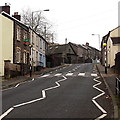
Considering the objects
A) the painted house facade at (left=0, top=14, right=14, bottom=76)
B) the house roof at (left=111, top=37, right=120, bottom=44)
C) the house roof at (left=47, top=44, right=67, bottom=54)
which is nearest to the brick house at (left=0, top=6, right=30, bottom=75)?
the painted house facade at (left=0, top=14, right=14, bottom=76)

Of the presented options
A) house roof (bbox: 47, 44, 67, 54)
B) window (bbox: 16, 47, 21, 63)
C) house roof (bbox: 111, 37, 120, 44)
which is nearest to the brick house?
window (bbox: 16, 47, 21, 63)

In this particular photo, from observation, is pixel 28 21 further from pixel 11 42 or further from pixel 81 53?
pixel 81 53

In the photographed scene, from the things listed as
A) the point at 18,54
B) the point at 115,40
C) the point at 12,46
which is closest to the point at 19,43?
the point at 18,54

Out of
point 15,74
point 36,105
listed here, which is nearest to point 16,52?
point 15,74

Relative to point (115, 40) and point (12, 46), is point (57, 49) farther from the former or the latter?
point (12, 46)

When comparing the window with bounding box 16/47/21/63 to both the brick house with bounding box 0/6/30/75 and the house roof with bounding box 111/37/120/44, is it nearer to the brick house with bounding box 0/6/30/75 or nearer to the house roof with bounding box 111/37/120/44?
the brick house with bounding box 0/6/30/75

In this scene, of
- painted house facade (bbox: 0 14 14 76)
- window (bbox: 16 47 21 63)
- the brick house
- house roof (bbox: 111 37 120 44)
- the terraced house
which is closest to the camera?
the terraced house

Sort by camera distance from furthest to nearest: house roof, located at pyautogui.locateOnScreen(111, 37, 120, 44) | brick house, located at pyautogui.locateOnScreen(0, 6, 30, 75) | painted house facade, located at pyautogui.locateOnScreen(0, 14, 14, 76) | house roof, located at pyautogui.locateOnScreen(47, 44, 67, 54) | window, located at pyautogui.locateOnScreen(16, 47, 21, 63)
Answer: house roof, located at pyautogui.locateOnScreen(47, 44, 67, 54) → house roof, located at pyautogui.locateOnScreen(111, 37, 120, 44) → window, located at pyautogui.locateOnScreen(16, 47, 21, 63) → brick house, located at pyautogui.locateOnScreen(0, 6, 30, 75) → painted house facade, located at pyautogui.locateOnScreen(0, 14, 14, 76)

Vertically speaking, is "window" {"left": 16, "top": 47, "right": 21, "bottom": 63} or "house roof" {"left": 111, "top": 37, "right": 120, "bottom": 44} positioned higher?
"house roof" {"left": 111, "top": 37, "right": 120, "bottom": 44}

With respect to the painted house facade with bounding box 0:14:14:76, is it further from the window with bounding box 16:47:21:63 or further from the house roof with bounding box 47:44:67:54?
the house roof with bounding box 47:44:67:54

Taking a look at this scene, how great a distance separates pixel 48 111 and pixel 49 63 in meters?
41.0

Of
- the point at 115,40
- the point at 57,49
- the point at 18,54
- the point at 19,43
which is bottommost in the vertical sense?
the point at 18,54

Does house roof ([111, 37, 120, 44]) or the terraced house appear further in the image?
house roof ([111, 37, 120, 44])

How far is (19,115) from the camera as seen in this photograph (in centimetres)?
773
